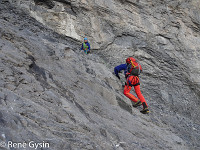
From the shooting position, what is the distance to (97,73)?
8539 millimetres

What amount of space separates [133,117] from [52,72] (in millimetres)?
2864

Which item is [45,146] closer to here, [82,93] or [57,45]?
[82,93]

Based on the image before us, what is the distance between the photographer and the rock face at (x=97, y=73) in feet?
17.0

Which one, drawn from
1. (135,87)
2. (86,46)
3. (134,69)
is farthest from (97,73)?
(86,46)

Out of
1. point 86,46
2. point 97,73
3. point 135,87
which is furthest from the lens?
point 86,46

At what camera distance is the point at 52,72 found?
22.9 ft

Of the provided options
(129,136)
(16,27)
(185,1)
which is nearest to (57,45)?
(16,27)

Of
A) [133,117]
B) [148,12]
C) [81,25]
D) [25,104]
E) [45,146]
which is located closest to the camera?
[45,146]

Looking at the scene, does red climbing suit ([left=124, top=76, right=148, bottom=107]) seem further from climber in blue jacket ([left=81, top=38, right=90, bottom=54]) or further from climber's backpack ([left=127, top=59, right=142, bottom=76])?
climber in blue jacket ([left=81, top=38, right=90, bottom=54])

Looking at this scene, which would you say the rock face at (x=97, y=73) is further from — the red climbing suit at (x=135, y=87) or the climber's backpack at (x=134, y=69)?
the climber's backpack at (x=134, y=69)

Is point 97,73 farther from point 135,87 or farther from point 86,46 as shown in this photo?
point 86,46

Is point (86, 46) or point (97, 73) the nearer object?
point (97, 73)

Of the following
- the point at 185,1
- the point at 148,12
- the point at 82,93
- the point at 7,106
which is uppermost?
the point at 185,1

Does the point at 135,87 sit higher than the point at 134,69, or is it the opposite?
the point at 134,69
